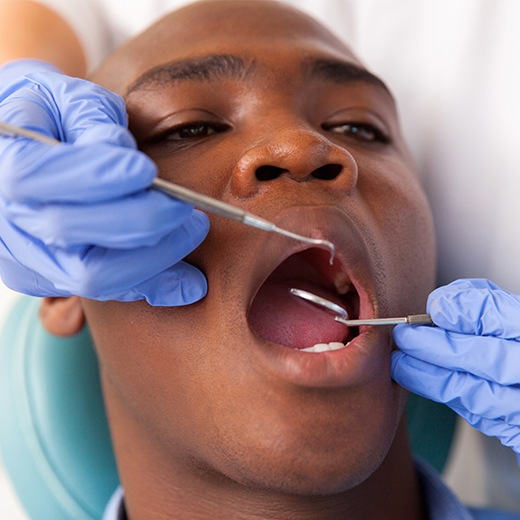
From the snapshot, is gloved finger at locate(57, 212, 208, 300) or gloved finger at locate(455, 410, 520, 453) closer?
gloved finger at locate(57, 212, 208, 300)

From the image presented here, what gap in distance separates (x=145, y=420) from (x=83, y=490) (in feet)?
1.64

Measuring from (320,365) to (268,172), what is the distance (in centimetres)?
29

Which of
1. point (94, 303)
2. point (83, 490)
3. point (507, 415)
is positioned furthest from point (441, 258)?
point (83, 490)

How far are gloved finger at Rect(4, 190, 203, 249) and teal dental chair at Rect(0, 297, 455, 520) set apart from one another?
752mm

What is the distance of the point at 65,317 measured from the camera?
4.73ft

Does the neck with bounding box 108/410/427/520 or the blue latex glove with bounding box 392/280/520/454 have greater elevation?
the blue latex glove with bounding box 392/280/520/454

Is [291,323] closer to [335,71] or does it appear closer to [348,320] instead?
[348,320]

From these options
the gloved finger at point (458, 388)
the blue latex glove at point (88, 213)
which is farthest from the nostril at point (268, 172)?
the gloved finger at point (458, 388)

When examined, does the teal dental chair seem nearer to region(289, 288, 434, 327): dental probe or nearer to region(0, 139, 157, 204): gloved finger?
region(289, 288, 434, 327): dental probe

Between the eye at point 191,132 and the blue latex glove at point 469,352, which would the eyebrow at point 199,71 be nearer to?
the eye at point 191,132

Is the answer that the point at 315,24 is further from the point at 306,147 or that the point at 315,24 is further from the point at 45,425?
the point at 45,425

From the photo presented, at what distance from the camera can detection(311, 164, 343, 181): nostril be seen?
107cm

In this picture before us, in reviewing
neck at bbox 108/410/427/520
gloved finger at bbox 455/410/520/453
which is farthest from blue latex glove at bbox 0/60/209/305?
gloved finger at bbox 455/410/520/453

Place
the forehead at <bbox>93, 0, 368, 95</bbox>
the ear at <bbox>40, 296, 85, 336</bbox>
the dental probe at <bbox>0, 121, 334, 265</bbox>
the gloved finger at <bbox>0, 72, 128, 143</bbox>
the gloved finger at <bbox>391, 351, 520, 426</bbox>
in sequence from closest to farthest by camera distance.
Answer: the dental probe at <bbox>0, 121, 334, 265</bbox> < the gloved finger at <bbox>0, 72, 128, 143</bbox> < the gloved finger at <bbox>391, 351, 520, 426</bbox> < the forehead at <bbox>93, 0, 368, 95</bbox> < the ear at <bbox>40, 296, 85, 336</bbox>
